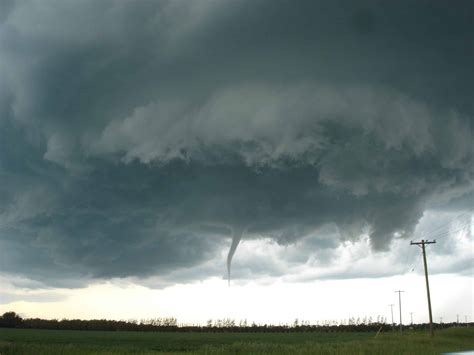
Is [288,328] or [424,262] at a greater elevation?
[424,262]

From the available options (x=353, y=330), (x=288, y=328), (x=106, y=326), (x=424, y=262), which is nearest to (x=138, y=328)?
(x=106, y=326)

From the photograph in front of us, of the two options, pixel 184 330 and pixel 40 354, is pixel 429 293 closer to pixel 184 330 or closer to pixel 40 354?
pixel 40 354

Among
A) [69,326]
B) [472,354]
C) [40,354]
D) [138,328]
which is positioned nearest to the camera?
[40,354]

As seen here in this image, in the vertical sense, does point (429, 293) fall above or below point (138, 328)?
above

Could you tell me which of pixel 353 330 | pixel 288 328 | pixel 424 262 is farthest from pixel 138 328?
pixel 424 262

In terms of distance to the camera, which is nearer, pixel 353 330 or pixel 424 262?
pixel 424 262

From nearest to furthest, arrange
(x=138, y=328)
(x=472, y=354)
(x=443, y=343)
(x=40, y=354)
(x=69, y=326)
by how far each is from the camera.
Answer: (x=40, y=354) → (x=472, y=354) → (x=443, y=343) → (x=138, y=328) → (x=69, y=326)

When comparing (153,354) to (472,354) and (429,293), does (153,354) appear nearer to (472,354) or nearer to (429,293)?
(472,354)

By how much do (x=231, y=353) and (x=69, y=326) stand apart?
144m

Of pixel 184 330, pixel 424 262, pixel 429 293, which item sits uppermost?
pixel 424 262

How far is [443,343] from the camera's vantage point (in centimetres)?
5775

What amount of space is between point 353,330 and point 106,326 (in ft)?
270

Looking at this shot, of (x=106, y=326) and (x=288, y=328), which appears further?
(x=288, y=328)

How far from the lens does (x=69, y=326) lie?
166 meters
